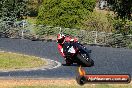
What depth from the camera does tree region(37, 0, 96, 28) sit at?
43.5 m

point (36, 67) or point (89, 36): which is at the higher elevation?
point (36, 67)

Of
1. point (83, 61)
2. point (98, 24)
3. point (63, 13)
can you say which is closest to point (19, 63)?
point (83, 61)

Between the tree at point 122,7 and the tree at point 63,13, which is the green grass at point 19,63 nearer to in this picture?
the tree at point 122,7

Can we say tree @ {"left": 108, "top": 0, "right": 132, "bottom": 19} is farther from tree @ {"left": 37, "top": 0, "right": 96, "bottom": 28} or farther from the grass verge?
the grass verge

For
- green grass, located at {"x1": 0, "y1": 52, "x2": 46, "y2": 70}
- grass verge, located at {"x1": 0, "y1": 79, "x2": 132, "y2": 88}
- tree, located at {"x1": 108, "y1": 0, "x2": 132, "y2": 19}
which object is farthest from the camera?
tree, located at {"x1": 108, "y1": 0, "x2": 132, "y2": 19}

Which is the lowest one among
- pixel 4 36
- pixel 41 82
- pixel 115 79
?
pixel 4 36

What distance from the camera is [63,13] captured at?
44188 millimetres

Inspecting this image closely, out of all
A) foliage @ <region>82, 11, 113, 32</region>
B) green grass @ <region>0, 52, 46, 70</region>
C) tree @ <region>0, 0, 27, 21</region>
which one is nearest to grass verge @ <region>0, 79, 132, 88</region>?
green grass @ <region>0, 52, 46, 70</region>

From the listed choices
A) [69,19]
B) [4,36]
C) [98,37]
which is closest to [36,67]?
[98,37]

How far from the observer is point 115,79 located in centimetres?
692

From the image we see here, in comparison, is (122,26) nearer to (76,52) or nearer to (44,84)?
(76,52)

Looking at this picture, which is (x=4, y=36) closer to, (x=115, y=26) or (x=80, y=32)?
(x=80, y=32)

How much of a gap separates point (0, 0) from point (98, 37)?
11826 mm

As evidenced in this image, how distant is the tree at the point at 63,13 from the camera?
43.5 m
